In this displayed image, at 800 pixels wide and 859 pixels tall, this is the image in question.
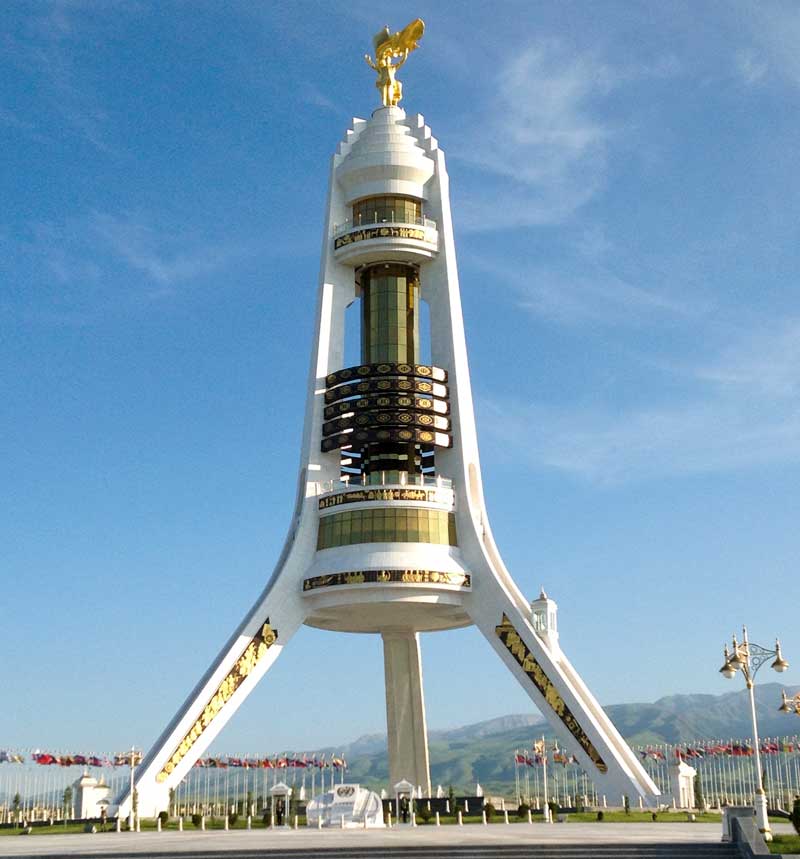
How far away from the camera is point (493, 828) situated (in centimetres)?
4228

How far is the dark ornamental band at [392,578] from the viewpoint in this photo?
58.2m

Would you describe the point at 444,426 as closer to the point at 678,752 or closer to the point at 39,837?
the point at 678,752

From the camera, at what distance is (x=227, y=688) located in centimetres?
5859

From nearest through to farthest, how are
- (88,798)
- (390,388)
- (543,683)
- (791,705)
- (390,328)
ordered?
1. (791,705)
2. (88,798)
3. (543,683)
4. (390,388)
5. (390,328)

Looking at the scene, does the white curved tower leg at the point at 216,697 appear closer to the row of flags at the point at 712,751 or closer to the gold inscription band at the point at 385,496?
the gold inscription band at the point at 385,496

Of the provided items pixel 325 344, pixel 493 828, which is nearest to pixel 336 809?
pixel 493 828

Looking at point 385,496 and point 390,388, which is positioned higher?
point 390,388

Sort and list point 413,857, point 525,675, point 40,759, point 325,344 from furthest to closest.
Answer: point 325,344
point 525,675
point 40,759
point 413,857

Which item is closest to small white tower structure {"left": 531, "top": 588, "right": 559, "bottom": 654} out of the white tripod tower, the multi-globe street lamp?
the white tripod tower

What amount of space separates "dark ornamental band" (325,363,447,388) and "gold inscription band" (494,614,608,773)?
14.2 meters

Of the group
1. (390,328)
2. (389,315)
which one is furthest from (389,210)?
(390,328)

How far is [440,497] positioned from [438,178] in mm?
20010

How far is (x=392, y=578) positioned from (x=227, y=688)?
10.0 m

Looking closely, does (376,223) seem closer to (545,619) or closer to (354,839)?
(545,619)
